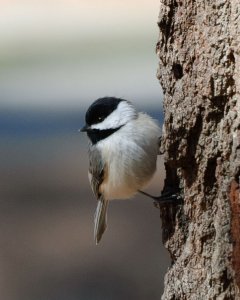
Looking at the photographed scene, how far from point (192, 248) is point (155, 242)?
4755 millimetres

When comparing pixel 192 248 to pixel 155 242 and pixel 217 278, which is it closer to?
pixel 217 278

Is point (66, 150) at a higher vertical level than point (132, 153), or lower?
lower

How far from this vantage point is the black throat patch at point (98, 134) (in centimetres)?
565

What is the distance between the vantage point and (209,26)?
385 cm

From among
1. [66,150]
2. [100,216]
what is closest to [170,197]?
[100,216]

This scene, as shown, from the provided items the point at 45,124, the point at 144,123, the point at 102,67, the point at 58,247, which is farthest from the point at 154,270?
the point at 102,67

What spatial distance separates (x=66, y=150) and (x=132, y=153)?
19.4 ft

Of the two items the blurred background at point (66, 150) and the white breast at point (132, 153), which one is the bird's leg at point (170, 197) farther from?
the blurred background at point (66, 150)

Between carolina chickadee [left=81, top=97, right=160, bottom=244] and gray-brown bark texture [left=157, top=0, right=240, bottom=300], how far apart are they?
1.06 m

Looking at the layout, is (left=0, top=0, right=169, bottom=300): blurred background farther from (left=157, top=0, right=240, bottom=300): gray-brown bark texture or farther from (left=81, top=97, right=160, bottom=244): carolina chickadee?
(left=157, top=0, right=240, bottom=300): gray-brown bark texture

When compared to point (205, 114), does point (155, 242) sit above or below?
below

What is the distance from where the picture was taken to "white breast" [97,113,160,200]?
5457mm

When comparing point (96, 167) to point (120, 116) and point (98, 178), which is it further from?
point (120, 116)

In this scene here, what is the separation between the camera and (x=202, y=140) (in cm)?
399
